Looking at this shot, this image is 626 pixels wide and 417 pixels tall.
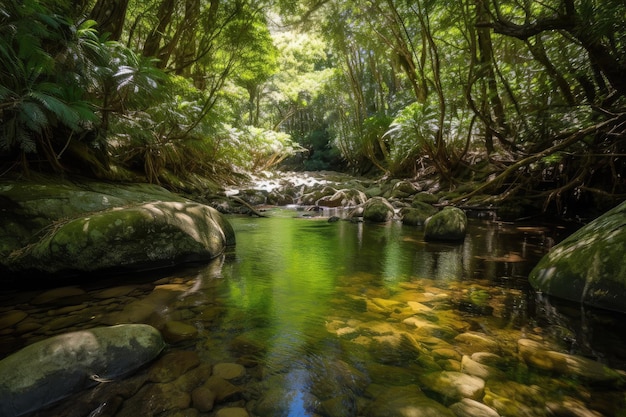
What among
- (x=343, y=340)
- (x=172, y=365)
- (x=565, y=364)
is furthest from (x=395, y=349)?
(x=172, y=365)

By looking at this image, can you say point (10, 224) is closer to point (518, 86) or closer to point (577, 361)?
point (577, 361)

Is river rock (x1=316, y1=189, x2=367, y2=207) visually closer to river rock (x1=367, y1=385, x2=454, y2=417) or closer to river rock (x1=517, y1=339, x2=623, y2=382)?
river rock (x1=517, y1=339, x2=623, y2=382)

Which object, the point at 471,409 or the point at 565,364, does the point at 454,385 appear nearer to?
the point at 471,409

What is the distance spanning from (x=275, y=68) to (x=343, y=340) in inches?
522

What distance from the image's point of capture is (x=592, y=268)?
8.50 feet

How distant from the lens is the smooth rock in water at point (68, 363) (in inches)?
55.9

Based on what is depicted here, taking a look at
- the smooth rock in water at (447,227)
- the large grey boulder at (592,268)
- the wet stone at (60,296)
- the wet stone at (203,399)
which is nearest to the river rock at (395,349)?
the wet stone at (203,399)

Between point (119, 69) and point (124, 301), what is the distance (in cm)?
343

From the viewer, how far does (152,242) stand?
3.48 metres

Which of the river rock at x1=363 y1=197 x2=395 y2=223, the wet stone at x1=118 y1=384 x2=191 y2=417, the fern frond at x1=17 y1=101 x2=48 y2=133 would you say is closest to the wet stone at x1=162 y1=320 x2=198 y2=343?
the wet stone at x1=118 y1=384 x2=191 y2=417

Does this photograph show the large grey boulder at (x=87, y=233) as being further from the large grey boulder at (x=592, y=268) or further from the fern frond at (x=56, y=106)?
the large grey boulder at (x=592, y=268)

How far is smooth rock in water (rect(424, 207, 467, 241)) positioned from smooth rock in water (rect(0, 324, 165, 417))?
16.1 feet

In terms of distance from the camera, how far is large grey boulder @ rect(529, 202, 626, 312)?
2445mm

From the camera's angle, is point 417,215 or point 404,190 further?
point 404,190
